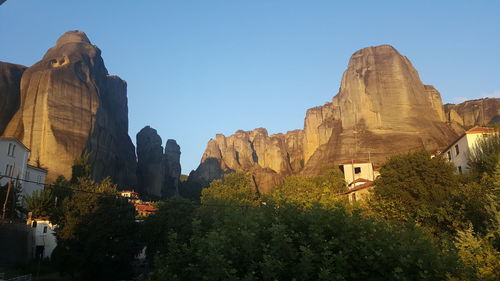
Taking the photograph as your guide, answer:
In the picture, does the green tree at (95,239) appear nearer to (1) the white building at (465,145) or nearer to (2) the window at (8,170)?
(2) the window at (8,170)

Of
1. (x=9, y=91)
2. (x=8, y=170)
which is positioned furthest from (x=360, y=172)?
(x=9, y=91)

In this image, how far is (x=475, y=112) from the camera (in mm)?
105875

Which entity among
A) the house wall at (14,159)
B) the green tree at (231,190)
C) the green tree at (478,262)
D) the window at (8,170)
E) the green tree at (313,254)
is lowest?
the green tree at (478,262)

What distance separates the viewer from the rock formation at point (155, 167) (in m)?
102

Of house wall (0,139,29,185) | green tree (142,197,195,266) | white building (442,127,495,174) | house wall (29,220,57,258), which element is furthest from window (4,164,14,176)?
white building (442,127,495,174)

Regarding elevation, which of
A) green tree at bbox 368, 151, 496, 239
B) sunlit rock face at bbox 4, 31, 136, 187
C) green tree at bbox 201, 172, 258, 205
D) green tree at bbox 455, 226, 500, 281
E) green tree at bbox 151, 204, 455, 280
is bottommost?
green tree at bbox 455, 226, 500, 281

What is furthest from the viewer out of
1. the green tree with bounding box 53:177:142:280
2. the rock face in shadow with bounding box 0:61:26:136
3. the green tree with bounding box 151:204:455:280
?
the rock face in shadow with bounding box 0:61:26:136

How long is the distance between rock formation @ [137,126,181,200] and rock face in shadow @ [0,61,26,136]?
35.2m

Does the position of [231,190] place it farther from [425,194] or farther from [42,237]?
[425,194]

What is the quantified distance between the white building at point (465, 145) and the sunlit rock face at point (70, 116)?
65.7m

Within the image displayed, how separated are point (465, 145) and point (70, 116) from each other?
7046 centimetres

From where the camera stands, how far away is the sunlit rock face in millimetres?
72375

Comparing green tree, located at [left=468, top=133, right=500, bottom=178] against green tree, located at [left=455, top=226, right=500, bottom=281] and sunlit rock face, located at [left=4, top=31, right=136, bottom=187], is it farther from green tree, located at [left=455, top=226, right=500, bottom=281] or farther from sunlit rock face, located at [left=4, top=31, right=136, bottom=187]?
sunlit rock face, located at [left=4, top=31, right=136, bottom=187]

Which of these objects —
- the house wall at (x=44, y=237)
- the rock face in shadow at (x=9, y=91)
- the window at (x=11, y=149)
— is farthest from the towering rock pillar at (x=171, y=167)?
the house wall at (x=44, y=237)
